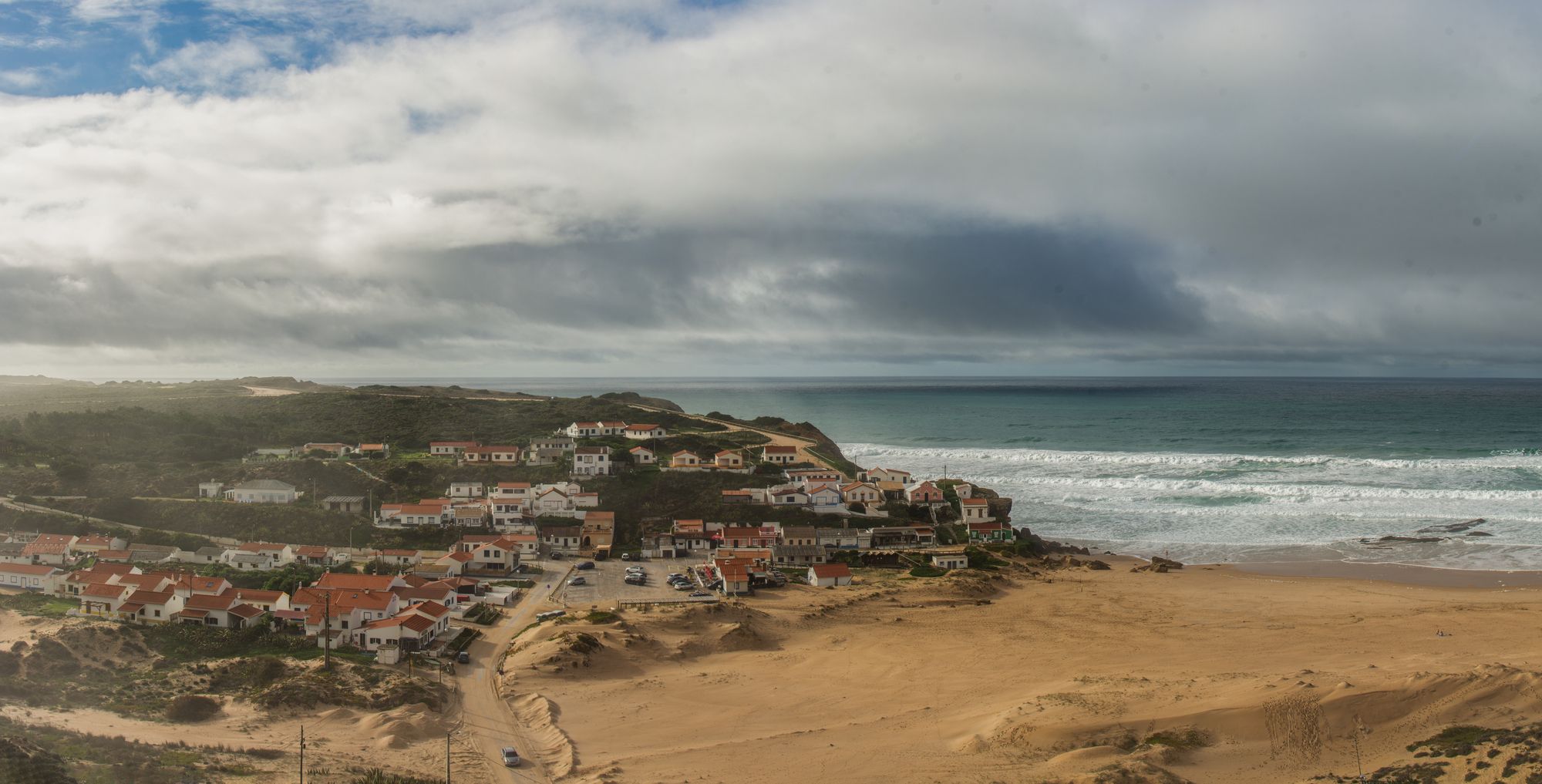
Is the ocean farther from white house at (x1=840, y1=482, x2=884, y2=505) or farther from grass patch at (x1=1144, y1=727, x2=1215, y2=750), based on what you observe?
grass patch at (x1=1144, y1=727, x2=1215, y2=750)

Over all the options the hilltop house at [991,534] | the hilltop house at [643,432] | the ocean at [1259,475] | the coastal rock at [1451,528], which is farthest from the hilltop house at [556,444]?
the coastal rock at [1451,528]

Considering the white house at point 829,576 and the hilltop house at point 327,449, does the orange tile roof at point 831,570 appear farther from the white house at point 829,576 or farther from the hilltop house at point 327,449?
the hilltop house at point 327,449

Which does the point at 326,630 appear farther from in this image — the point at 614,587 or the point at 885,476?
the point at 885,476

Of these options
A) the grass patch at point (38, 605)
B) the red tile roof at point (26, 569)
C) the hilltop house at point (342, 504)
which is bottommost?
the grass patch at point (38, 605)

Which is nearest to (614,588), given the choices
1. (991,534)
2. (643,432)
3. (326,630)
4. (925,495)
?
(326,630)

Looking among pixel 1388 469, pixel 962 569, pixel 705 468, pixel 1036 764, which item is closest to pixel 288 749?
pixel 1036 764

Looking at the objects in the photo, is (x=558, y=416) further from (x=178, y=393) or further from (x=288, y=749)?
(x=288, y=749)
